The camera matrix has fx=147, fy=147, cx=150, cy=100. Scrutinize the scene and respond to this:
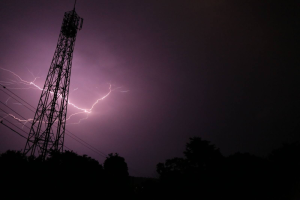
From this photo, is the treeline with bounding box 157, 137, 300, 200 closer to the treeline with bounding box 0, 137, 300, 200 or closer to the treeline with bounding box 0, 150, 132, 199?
the treeline with bounding box 0, 137, 300, 200

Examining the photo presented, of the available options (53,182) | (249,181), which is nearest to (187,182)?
(249,181)

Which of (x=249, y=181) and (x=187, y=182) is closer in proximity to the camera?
(x=249, y=181)

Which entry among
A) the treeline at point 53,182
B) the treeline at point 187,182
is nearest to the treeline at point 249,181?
the treeline at point 187,182

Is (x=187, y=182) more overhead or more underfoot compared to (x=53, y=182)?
more underfoot

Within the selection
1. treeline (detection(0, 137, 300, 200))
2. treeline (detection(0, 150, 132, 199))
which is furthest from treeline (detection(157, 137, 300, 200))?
treeline (detection(0, 150, 132, 199))

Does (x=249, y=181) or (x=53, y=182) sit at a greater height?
(x=53, y=182)

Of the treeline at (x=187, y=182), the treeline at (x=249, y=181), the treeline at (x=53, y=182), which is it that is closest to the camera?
the treeline at (x=53, y=182)

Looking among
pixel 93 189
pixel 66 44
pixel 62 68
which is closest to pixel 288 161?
pixel 93 189

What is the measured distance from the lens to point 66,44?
16828mm

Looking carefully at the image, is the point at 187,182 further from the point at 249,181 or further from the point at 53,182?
the point at 53,182

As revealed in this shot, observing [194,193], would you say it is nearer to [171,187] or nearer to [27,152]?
[171,187]

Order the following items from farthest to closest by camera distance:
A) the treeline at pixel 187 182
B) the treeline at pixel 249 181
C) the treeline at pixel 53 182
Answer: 1. the treeline at pixel 249 181
2. the treeline at pixel 187 182
3. the treeline at pixel 53 182

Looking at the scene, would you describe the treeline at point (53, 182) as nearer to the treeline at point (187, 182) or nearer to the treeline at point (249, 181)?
the treeline at point (187, 182)

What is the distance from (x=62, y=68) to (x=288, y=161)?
821 inches
